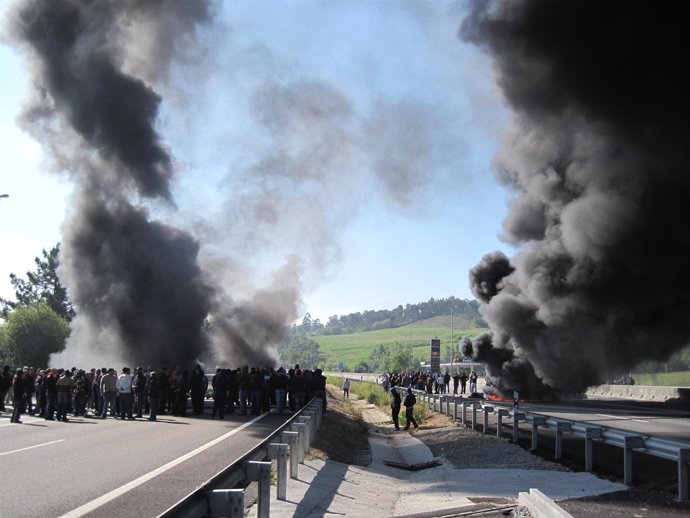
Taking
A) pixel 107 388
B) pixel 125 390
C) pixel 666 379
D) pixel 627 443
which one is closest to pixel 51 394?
pixel 107 388

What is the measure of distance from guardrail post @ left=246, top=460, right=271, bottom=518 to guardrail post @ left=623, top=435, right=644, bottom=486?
189 inches

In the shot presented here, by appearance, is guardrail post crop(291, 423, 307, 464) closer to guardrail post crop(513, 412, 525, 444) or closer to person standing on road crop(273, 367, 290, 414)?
guardrail post crop(513, 412, 525, 444)

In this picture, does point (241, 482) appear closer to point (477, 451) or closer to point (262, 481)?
point (262, 481)

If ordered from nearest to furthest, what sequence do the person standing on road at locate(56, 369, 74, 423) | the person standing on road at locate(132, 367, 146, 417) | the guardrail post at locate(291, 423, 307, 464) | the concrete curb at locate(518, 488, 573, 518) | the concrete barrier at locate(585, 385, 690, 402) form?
1. the concrete curb at locate(518, 488, 573, 518)
2. the guardrail post at locate(291, 423, 307, 464)
3. the person standing on road at locate(56, 369, 74, 423)
4. the person standing on road at locate(132, 367, 146, 417)
5. the concrete barrier at locate(585, 385, 690, 402)

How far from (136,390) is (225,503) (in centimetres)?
1585

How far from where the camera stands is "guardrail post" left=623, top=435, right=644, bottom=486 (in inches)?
336

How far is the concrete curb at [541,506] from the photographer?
18.8ft

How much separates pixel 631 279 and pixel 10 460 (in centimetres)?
2523

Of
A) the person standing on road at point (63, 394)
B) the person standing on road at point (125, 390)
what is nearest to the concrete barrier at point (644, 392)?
the person standing on road at point (125, 390)

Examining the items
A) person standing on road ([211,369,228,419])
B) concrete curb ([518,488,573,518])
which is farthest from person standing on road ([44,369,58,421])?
concrete curb ([518,488,573,518])

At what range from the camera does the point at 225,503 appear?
4.89 metres

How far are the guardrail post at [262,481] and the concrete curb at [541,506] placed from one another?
8.14 feet

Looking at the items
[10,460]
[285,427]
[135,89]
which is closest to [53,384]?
[10,460]

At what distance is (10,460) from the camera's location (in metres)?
10.3
